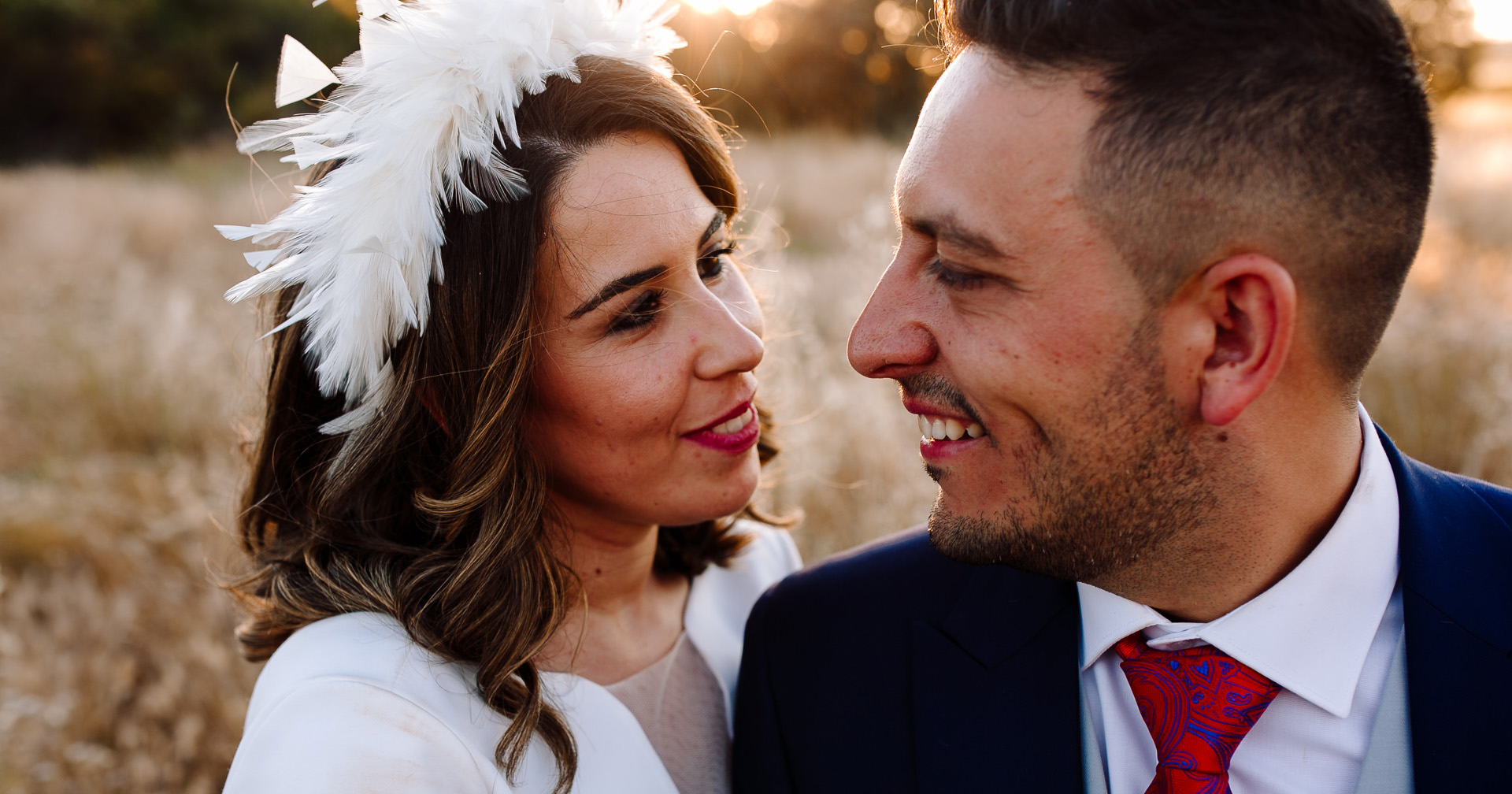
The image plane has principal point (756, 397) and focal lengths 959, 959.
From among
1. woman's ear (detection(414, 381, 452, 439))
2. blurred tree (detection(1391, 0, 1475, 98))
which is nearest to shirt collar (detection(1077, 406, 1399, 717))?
woman's ear (detection(414, 381, 452, 439))

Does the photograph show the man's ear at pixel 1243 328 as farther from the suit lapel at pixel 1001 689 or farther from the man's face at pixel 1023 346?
the suit lapel at pixel 1001 689

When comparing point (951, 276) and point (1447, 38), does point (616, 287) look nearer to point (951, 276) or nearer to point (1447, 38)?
point (951, 276)

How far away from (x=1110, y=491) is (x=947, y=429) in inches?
12.6

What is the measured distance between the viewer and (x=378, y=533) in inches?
89.3

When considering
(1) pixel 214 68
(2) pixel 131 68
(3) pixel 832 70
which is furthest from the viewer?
(1) pixel 214 68

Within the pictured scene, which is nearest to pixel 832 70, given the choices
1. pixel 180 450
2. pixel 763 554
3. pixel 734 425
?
pixel 180 450

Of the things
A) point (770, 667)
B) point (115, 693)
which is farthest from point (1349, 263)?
point (115, 693)

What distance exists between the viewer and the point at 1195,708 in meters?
1.74

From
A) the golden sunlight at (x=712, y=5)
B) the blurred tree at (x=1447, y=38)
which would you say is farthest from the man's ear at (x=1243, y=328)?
the blurred tree at (x=1447, y=38)

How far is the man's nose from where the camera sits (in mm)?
1835

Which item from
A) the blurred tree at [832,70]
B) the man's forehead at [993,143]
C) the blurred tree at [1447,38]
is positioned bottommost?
the man's forehead at [993,143]

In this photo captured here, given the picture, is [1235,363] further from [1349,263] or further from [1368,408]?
[1368,408]

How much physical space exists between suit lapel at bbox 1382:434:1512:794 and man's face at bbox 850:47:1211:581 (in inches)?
15.6

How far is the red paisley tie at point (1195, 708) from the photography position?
168 cm
